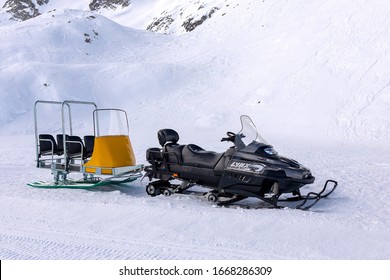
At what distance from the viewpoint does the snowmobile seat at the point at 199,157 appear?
21.9 ft

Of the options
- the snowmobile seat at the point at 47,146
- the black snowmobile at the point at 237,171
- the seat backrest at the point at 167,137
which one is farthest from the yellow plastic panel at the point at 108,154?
the snowmobile seat at the point at 47,146

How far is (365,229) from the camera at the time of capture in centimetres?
505

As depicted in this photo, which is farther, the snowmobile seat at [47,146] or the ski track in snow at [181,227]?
the snowmobile seat at [47,146]

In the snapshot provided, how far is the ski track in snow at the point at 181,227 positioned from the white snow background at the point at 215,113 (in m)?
0.02

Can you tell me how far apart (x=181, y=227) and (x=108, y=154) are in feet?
8.65

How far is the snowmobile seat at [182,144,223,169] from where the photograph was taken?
6.69 metres

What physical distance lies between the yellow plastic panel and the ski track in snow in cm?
48

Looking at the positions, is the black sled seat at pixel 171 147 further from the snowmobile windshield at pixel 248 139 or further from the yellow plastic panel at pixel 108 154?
the snowmobile windshield at pixel 248 139

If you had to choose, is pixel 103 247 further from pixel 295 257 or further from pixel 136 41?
pixel 136 41

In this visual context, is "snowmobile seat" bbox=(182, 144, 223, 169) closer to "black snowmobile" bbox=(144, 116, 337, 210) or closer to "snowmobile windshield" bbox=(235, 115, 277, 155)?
"black snowmobile" bbox=(144, 116, 337, 210)

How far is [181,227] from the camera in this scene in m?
5.48

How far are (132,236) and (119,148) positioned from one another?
9.03ft

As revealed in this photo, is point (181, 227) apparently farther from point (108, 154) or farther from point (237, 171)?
point (108, 154)

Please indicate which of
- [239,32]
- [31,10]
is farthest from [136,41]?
[31,10]
